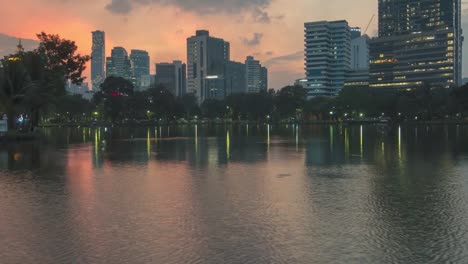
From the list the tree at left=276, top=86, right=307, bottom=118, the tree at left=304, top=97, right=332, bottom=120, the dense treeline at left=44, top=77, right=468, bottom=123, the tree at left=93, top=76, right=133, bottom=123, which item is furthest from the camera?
the tree at left=276, top=86, right=307, bottom=118

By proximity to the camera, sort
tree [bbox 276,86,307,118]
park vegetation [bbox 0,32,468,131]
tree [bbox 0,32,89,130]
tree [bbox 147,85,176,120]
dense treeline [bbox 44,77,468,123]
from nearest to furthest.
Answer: tree [bbox 0,32,89,130]
park vegetation [bbox 0,32,468,131]
dense treeline [bbox 44,77,468,123]
tree [bbox 147,85,176,120]
tree [bbox 276,86,307,118]

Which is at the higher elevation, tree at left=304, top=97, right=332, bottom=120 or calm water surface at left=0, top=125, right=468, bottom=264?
tree at left=304, top=97, right=332, bottom=120

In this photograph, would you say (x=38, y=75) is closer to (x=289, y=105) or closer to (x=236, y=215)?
(x=236, y=215)

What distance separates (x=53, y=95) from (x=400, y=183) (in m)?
50.0

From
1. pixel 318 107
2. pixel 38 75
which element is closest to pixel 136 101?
pixel 318 107

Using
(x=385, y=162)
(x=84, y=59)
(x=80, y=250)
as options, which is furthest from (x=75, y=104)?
(x=80, y=250)

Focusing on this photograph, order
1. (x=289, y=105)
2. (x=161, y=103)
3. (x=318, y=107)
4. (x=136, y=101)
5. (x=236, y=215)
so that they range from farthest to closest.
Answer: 1. (x=289, y=105)
2. (x=318, y=107)
3. (x=161, y=103)
4. (x=136, y=101)
5. (x=236, y=215)

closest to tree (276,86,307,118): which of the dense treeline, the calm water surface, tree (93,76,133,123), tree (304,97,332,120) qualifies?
the dense treeline

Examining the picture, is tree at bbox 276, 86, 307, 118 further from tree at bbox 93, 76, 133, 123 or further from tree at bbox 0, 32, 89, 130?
tree at bbox 0, 32, 89, 130

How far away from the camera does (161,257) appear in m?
8.02

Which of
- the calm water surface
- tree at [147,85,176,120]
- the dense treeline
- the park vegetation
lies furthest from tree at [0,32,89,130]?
tree at [147,85,176,120]

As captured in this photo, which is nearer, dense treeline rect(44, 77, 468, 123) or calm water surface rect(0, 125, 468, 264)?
calm water surface rect(0, 125, 468, 264)

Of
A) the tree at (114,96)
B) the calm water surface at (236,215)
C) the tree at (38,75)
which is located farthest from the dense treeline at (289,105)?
the calm water surface at (236,215)

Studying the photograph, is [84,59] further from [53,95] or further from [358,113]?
[358,113]
